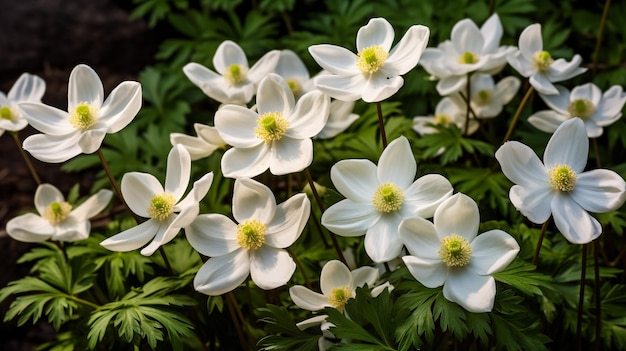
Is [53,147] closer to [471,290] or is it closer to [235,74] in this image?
[235,74]

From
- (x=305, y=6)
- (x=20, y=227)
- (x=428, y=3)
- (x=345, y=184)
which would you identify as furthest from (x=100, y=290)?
(x=305, y=6)

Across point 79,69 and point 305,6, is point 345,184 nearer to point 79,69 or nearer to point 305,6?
point 79,69

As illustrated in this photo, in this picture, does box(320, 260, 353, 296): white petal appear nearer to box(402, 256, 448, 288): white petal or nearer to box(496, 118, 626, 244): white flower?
box(402, 256, 448, 288): white petal

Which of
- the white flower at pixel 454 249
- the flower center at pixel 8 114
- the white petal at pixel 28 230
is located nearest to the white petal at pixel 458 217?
the white flower at pixel 454 249

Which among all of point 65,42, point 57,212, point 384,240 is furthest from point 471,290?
point 65,42

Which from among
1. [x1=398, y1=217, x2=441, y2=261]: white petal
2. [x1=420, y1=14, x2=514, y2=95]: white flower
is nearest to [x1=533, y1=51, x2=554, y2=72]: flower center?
[x1=420, y1=14, x2=514, y2=95]: white flower
